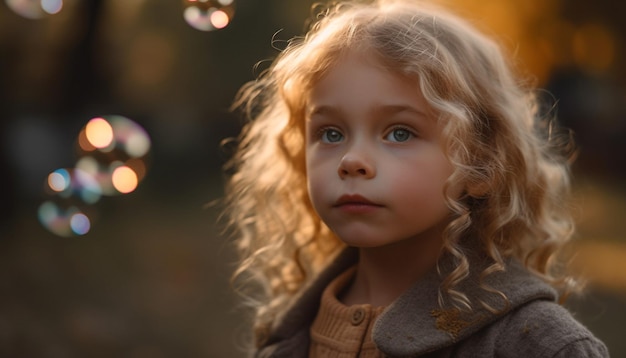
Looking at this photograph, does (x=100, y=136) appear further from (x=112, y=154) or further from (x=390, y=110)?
(x=390, y=110)

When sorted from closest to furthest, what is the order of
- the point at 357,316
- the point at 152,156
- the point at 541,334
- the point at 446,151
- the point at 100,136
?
the point at 541,334 < the point at 446,151 < the point at 357,316 < the point at 100,136 < the point at 152,156

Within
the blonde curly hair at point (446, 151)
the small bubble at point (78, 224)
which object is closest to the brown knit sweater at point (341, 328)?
the blonde curly hair at point (446, 151)

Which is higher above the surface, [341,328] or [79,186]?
[341,328]

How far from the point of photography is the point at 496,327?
1.64 m

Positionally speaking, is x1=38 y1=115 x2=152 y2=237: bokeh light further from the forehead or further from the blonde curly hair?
the forehead

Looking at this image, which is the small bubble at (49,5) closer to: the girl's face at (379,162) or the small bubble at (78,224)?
the small bubble at (78,224)

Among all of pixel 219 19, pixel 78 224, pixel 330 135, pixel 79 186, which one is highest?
pixel 219 19

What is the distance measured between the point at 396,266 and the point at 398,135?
270mm

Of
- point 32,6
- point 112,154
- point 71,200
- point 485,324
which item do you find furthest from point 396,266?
point 32,6

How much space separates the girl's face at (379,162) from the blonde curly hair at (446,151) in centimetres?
3

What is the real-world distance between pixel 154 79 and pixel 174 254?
3.24 m

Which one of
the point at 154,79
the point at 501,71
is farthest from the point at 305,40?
the point at 154,79

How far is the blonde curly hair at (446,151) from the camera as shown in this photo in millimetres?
1729

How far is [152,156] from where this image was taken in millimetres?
9125
